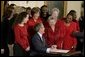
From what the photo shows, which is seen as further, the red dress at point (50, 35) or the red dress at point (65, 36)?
the red dress at point (65, 36)

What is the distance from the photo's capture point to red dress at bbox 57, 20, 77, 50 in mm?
4141

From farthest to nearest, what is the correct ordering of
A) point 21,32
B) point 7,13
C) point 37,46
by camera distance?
point 7,13 → point 21,32 → point 37,46

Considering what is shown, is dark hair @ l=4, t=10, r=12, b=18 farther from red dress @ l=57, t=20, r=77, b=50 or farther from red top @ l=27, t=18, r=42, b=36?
red dress @ l=57, t=20, r=77, b=50

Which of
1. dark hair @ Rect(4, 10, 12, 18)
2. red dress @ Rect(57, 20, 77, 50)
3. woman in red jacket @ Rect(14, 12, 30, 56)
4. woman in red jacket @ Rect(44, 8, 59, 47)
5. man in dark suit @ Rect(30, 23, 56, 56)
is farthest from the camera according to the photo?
dark hair @ Rect(4, 10, 12, 18)

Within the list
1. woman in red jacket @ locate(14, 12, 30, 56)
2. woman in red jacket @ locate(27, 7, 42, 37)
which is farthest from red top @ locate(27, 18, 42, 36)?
woman in red jacket @ locate(14, 12, 30, 56)

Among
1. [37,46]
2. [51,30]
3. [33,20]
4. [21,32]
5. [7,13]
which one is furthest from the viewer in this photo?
[7,13]

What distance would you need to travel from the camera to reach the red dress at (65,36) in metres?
4.14

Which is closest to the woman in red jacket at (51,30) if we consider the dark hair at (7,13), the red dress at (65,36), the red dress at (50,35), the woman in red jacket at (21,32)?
the red dress at (50,35)

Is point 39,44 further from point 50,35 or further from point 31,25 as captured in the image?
point 31,25

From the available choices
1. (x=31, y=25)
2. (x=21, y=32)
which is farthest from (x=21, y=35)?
(x=31, y=25)

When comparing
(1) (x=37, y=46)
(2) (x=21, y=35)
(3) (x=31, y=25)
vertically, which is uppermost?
(3) (x=31, y=25)

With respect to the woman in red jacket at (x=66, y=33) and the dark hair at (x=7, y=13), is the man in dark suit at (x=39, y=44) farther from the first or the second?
the dark hair at (x=7, y=13)

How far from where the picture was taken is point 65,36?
13.8ft

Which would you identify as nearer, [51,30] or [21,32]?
[21,32]
